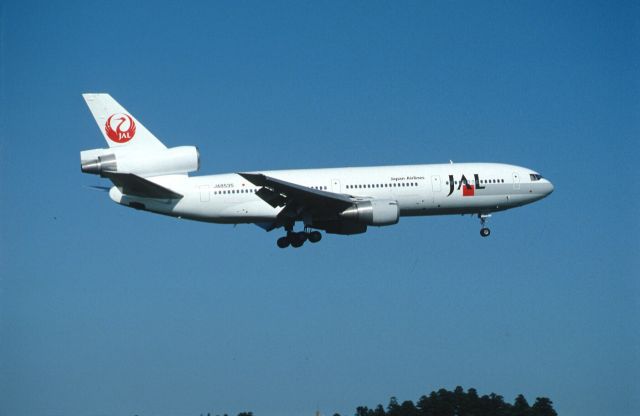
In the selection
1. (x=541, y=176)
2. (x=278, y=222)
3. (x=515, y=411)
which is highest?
(x=541, y=176)

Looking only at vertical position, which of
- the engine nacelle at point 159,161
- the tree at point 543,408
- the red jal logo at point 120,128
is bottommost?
the tree at point 543,408

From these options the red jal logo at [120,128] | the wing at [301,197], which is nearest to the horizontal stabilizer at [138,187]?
the red jal logo at [120,128]

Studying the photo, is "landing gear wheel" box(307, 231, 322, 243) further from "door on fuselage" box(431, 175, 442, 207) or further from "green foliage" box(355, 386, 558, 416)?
"green foliage" box(355, 386, 558, 416)

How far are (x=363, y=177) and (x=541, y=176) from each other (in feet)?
34.2

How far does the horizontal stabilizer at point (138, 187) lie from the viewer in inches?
1503

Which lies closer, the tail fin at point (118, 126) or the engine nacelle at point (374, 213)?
the engine nacelle at point (374, 213)

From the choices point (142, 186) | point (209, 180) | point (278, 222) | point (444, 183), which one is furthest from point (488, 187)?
point (142, 186)

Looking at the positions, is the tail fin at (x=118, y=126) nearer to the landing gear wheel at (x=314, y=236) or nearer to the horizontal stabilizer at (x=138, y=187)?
the horizontal stabilizer at (x=138, y=187)

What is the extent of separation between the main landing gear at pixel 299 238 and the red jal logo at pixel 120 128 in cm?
935

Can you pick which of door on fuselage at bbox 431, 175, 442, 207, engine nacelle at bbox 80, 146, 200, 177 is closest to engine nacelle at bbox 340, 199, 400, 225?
door on fuselage at bbox 431, 175, 442, 207

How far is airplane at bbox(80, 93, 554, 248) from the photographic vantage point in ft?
130

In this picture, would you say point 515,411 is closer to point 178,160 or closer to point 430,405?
point 430,405

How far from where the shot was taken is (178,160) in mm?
40719

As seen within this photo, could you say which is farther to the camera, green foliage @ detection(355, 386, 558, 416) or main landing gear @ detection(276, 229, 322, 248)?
green foliage @ detection(355, 386, 558, 416)
